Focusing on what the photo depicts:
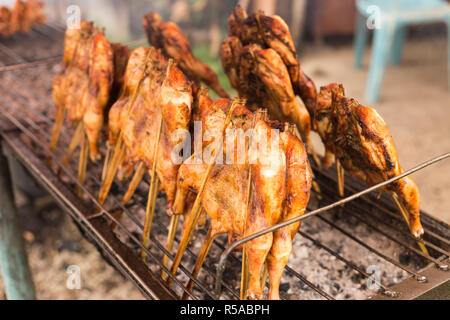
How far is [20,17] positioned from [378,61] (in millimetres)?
4085

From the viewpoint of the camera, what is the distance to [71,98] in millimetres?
2453

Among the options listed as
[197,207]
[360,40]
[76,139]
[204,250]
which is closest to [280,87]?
[197,207]

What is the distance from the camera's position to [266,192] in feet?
4.51

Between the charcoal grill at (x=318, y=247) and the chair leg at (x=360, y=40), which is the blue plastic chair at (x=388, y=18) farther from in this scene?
the charcoal grill at (x=318, y=247)

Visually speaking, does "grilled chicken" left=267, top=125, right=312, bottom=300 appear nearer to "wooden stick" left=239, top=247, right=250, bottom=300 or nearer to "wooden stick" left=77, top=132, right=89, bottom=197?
"wooden stick" left=239, top=247, right=250, bottom=300

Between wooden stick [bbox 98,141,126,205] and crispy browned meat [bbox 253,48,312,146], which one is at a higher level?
crispy browned meat [bbox 253,48,312,146]

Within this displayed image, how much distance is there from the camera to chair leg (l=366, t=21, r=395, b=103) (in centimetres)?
529

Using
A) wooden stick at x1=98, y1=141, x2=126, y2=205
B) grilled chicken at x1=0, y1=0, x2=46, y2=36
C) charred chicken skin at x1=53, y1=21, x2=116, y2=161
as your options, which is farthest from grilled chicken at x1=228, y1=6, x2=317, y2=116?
grilled chicken at x1=0, y1=0, x2=46, y2=36

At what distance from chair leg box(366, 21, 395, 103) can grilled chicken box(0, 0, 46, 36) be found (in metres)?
3.85

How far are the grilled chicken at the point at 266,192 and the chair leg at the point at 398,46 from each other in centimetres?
594

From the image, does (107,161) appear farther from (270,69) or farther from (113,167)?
(270,69)

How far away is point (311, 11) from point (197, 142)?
6.05 metres

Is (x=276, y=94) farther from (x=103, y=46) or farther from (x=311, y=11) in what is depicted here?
(x=311, y=11)
